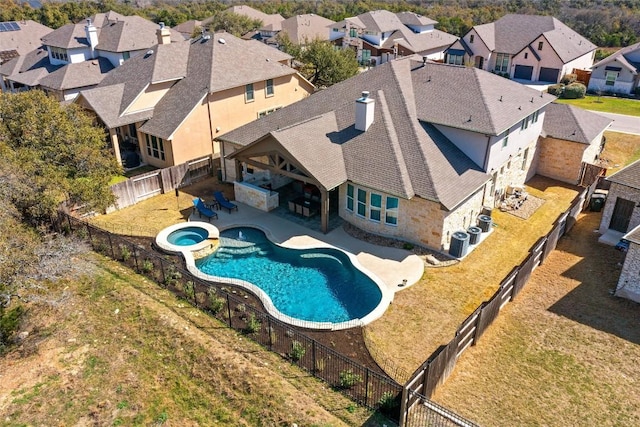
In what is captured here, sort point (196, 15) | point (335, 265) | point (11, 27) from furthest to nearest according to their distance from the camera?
1. point (196, 15)
2. point (11, 27)
3. point (335, 265)

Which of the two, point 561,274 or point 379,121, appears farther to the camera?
point 379,121

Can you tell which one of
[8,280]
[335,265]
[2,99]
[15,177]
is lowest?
[335,265]

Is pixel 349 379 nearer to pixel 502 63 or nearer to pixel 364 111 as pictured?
pixel 364 111

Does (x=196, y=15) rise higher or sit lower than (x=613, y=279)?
higher

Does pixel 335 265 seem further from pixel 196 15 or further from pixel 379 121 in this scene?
pixel 196 15

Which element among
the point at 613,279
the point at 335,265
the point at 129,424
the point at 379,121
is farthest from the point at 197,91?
the point at 613,279

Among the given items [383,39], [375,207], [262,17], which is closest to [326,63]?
[375,207]

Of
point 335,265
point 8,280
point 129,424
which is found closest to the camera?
point 129,424

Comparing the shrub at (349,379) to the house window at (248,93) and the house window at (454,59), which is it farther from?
the house window at (454,59)
